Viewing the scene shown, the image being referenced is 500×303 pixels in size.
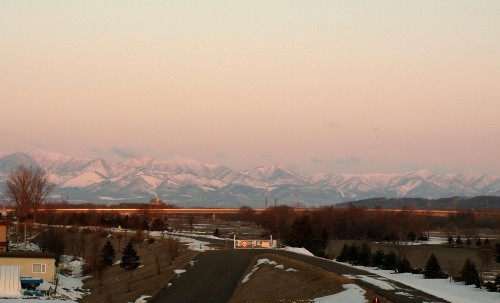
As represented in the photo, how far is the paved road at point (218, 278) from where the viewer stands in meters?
51.5

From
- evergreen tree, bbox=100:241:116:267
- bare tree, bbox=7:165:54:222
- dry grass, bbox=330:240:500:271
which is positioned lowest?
dry grass, bbox=330:240:500:271

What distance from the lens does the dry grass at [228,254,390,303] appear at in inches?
1755

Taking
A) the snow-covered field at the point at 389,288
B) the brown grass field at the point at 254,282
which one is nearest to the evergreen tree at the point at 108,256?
the brown grass field at the point at 254,282

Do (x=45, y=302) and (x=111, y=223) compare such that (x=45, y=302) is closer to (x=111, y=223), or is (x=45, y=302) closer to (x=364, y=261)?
(x=364, y=261)

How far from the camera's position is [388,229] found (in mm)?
143000

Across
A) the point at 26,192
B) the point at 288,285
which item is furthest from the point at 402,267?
the point at 26,192

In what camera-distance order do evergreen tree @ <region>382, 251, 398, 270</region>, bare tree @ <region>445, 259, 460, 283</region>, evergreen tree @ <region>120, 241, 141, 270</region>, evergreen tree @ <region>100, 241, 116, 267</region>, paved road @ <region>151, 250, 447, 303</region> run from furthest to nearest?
evergreen tree @ <region>100, 241, 116, 267</region>
evergreen tree @ <region>120, 241, 141, 270</region>
evergreen tree @ <region>382, 251, 398, 270</region>
bare tree @ <region>445, 259, 460, 283</region>
paved road @ <region>151, 250, 447, 303</region>

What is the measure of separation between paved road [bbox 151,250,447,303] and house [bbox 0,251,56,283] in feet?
45.3

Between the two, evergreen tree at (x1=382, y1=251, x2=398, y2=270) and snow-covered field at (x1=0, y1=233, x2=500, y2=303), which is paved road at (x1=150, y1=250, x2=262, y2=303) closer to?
snow-covered field at (x1=0, y1=233, x2=500, y2=303)

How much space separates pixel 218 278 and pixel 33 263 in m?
20.3

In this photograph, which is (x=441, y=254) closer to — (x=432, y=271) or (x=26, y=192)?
Result: (x=432, y=271)

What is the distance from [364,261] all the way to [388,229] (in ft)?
257

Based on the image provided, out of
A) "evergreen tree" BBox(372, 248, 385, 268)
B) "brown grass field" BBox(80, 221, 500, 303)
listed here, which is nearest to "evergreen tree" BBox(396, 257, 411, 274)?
"brown grass field" BBox(80, 221, 500, 303)

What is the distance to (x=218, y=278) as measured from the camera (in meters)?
59.2
